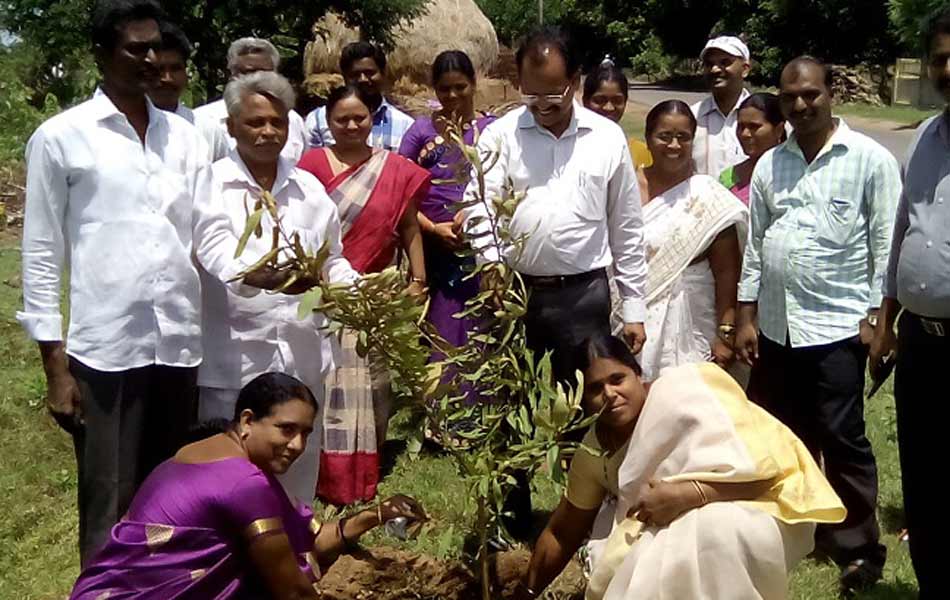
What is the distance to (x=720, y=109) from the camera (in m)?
5.23

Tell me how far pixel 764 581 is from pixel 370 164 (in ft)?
7.92

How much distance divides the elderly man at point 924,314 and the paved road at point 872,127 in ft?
19.1

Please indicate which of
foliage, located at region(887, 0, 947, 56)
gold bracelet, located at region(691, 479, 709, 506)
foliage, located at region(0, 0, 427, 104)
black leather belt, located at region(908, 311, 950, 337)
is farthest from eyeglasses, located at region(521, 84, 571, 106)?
foliage, located at region(887, 0, 947, 56)

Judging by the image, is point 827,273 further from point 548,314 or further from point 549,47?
point 549,47

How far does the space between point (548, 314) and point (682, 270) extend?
0.62m

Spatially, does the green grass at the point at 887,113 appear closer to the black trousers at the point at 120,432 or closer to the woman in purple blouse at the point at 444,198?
the woman in purple blouse at the point at 444,198

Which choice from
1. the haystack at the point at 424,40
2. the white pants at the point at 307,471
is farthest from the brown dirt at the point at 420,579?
the haystack at the point at 424,40

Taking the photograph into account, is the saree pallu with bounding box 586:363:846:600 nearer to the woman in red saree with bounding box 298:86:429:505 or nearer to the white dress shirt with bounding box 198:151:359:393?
the white dress shirt with bounding box 198:151:359:393

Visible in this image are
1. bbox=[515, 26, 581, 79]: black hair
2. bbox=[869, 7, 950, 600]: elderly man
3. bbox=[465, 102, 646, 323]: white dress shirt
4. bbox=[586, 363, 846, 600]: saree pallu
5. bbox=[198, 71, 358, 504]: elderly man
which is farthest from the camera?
bbox=[465, 102, 646, 323]: white dress shirt

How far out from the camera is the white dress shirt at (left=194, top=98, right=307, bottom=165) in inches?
157

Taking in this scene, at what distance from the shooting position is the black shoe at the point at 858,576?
12.5 ft

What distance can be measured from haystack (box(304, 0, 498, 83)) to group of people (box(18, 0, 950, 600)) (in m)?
12.8

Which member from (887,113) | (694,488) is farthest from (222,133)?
(887,113)

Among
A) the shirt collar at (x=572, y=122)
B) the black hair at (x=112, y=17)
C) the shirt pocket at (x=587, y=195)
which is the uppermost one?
the black hair at (x=112, y=17)
